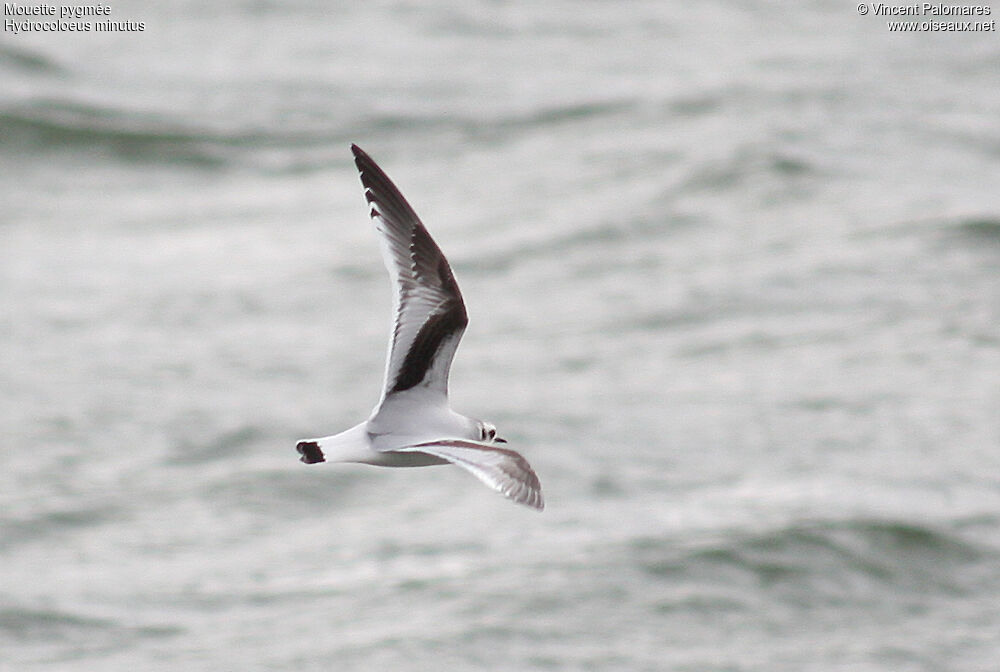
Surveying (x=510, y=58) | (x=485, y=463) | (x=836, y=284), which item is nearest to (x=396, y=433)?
(x=485, y=463)

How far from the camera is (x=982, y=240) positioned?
20.8 m

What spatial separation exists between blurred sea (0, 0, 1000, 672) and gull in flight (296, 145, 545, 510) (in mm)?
7661

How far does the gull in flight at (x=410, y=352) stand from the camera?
6.33m

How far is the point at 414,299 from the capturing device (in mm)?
7066

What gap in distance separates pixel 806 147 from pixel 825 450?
783 centimetres

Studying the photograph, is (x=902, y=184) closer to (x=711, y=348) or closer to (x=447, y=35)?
(x=711, y=348)

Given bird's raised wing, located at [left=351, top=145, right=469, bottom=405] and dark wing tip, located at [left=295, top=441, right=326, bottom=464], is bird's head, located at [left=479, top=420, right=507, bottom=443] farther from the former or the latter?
dark wing tip, located at [left=295, top=441, right=326, bottom=464]

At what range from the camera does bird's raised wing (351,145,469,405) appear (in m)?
6.89

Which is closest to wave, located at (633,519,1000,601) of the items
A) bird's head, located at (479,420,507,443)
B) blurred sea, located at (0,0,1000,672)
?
blurred sea, located at (0,0,1000,672)

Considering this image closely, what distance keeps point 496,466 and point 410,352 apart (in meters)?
1.31

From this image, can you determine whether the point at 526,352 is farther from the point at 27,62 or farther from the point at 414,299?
the point at 27,62

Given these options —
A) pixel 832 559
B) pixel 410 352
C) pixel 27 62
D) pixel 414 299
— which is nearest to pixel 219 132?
pixel 27 62

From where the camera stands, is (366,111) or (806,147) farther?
(366,111)

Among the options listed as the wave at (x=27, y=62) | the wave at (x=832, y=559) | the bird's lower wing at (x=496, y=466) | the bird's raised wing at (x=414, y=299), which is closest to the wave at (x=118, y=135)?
the wave at (x=27, y=62)
